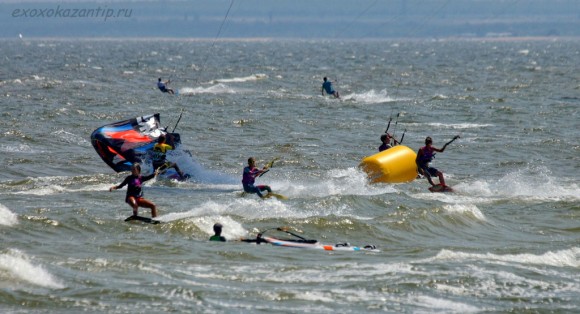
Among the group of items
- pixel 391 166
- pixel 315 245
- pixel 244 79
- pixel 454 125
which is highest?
pixel 244 79

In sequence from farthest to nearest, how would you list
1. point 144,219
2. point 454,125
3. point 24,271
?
point 454,125 < point 144,219 < point 24,271

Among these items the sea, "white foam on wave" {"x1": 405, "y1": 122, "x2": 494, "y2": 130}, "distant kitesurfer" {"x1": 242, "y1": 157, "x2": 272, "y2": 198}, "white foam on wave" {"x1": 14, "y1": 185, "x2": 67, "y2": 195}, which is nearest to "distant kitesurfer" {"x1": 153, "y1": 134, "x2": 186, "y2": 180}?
the sea

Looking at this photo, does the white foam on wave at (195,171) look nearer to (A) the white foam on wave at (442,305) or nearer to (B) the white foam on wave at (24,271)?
(B) the white foam on wave at (24,271)

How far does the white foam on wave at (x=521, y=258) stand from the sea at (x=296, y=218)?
3cm

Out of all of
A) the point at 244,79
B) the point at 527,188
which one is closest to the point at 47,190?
the point at 527,188

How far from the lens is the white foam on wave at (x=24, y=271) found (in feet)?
46.4

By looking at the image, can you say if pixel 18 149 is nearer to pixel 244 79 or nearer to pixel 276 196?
pixel 276 196

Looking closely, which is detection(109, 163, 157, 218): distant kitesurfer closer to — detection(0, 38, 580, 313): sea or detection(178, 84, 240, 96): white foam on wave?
detection(0, 38, 580, 313): sea

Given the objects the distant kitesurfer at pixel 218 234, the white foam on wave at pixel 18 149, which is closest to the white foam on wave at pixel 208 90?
the white foam on wave at pixel 18 149

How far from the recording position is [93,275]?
1460 cm

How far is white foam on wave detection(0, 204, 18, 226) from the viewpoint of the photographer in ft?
60.3

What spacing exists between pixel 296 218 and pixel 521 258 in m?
4.56

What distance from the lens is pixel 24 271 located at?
14578 millimetres

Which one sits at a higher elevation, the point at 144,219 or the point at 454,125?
the point at 454,125
